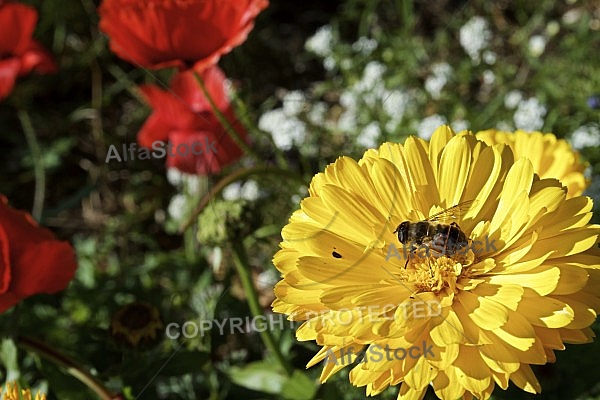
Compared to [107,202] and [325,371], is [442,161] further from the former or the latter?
[107,202]

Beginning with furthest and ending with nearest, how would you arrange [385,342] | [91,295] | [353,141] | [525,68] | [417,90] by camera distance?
[525,68] → [417,90] → [91,295] → [353,141] → [385,342]

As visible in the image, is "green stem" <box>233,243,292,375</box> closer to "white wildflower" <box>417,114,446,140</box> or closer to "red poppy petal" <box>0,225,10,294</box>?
"red poppy petal" <box>0,225,10,294</box>

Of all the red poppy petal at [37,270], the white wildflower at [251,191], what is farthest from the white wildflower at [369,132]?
the red poppy petal at [37,270]

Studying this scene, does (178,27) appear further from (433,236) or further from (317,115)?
(317,115)

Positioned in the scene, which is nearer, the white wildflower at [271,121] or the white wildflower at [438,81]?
the white wildflower at [271,121]

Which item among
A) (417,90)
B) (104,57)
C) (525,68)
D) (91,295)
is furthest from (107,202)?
(525,68)

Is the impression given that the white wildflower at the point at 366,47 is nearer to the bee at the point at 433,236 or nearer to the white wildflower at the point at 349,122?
the white wildflower at the point at 349,122
